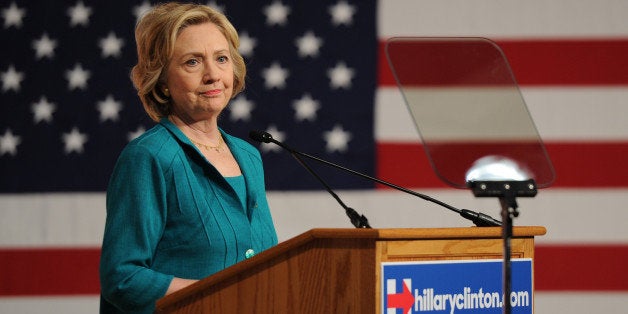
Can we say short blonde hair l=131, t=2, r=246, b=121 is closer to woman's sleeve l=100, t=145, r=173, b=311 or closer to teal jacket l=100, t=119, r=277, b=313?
teal jacket l=100, t=119, r=277, b=313

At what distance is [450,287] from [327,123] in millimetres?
1953

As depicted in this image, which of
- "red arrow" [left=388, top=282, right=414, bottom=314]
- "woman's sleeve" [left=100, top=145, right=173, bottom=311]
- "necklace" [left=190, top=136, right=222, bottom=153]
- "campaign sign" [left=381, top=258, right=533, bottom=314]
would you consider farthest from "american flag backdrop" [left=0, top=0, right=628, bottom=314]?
"red arrow" [left=388, top=282, right=414, bottom=314]

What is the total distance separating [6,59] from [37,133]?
0.33 m

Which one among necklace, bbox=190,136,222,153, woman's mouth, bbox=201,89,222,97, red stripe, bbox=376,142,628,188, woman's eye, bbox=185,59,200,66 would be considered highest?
red stripe, bbox=376,142,628,188

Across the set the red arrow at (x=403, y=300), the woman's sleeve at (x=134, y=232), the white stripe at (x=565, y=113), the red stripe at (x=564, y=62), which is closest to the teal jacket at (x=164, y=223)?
the woman's sleeve at (x=134, y=232)

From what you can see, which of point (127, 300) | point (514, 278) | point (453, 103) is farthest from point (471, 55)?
point (127, 300)

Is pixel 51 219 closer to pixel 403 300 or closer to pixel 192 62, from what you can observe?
pixel 192 62

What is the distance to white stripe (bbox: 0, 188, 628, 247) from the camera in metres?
3.18

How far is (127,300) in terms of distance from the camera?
146cm

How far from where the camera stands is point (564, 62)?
326 cm

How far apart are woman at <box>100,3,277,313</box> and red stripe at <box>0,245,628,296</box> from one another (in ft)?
5.12

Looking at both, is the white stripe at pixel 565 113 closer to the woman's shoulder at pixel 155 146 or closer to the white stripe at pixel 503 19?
the white stripe at pixel 503 19

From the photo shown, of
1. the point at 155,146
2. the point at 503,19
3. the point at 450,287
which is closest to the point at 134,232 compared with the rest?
the point at 155,146

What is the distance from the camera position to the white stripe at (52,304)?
321 cm
